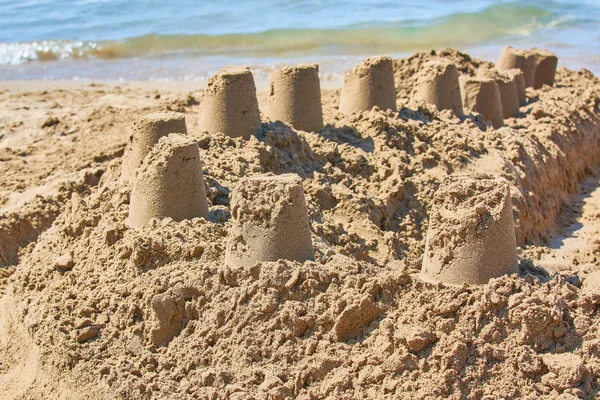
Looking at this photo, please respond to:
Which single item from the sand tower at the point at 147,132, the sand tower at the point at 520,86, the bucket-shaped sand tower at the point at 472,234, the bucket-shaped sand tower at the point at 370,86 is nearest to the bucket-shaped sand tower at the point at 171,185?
the sand tower at the point at 147,132

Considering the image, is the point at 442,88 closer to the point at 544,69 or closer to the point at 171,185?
the point at 544,69

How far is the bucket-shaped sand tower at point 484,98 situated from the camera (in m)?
7.12

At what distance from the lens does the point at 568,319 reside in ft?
10.8

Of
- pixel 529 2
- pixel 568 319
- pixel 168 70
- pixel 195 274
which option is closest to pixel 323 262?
pixel 195 274

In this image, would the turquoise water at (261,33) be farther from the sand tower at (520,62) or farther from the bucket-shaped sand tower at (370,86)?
the bucket-shaped sand tower at (370,86)

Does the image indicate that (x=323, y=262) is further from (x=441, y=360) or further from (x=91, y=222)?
(x=91, y=222)

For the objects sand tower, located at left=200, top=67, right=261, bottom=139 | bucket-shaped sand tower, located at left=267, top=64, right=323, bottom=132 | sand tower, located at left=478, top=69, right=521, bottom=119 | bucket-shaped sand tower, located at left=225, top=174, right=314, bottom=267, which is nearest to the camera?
bucket-shaped sand tower, located at left=225, top=174, right=314, bottom=267

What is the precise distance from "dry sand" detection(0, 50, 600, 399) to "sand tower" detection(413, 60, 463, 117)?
1.88 ft

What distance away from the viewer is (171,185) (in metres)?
4.21

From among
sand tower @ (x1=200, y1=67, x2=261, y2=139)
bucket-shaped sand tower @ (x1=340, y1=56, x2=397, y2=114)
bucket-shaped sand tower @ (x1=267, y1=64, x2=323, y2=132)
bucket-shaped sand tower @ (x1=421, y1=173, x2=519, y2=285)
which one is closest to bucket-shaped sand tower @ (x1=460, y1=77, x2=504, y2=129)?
bucket-shaped sand tower @ (x1=340, y1=56, x2=397, y2=114)

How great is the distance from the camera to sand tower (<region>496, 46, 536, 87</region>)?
850cm

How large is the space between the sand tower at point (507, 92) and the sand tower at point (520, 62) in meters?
0.82

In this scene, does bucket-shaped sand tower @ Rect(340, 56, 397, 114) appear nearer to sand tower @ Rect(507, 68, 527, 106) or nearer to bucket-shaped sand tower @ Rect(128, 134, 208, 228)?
sand tower @ Rect(507, 68, 527, 106)

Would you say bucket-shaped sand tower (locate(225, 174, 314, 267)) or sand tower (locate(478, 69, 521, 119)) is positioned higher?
bucket-shaped sand tower (locate(225, 174, 314, 267))
